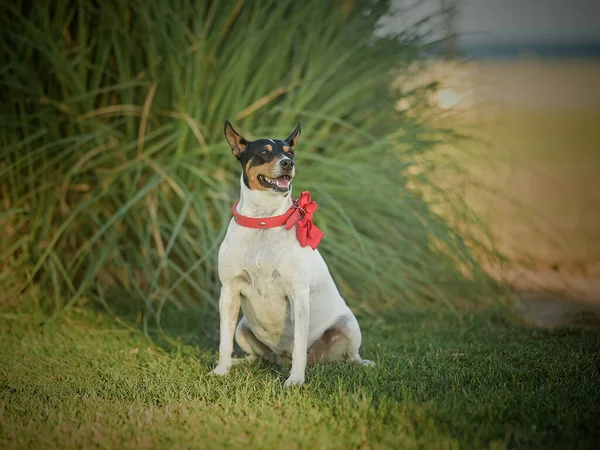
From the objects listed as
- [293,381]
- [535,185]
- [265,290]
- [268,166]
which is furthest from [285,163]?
[535,185]

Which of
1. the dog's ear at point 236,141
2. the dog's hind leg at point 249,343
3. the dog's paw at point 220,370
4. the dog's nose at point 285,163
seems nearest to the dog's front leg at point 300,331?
the dog's paw at point 220,370

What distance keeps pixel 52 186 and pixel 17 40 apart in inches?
39.7

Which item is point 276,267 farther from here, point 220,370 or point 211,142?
point 211,142

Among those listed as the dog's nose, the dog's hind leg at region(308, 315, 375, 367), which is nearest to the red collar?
the dog's nose

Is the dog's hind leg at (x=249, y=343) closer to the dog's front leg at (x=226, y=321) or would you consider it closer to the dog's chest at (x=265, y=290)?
the dog's chest at (x=265, y=290)

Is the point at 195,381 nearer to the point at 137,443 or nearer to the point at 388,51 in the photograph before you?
the point at 137,443

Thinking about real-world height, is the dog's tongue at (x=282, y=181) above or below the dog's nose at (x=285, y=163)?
below

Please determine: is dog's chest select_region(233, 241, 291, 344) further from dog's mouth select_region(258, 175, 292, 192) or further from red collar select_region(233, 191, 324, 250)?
dog's mouth select_region(258, 175, 292, 192)

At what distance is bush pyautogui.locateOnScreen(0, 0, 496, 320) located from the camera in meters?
4.54

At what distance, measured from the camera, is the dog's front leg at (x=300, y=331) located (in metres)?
3.17

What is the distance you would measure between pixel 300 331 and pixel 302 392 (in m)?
0.27

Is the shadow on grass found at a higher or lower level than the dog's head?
lower

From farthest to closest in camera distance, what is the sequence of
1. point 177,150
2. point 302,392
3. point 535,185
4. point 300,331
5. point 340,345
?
point 535,185 < point 177,150 < point 340,345 < point 300,331 < point 302,392

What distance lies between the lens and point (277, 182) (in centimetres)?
312
